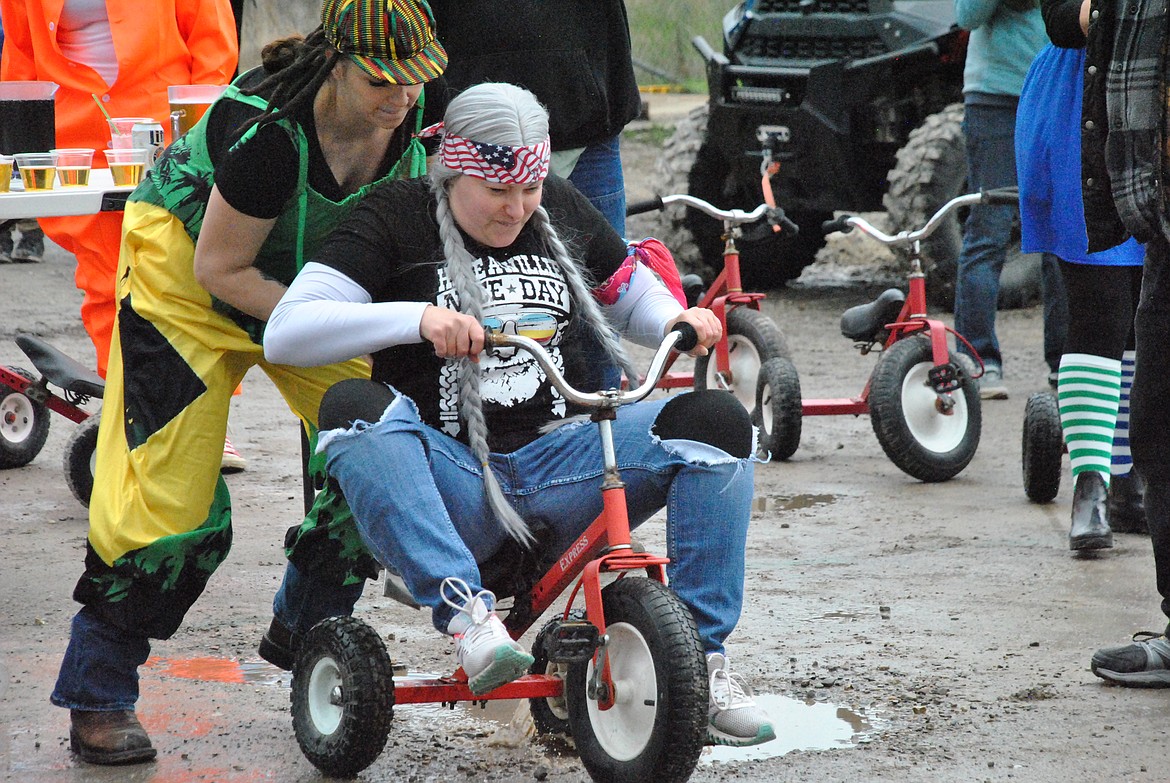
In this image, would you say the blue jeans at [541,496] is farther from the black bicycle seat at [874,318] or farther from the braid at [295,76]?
the black bicycle seat at [874,318]

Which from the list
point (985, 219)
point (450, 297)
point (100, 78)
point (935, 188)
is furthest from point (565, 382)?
point (935, 188)

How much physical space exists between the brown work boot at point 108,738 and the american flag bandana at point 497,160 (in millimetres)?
1334

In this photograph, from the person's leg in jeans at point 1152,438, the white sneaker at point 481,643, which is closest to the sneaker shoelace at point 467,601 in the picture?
the white sneaker at point 481,643

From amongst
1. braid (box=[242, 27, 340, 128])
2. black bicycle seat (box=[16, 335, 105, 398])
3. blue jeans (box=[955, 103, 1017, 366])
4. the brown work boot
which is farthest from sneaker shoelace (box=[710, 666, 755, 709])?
blue jeans (box=[955, 103, 1017, 366])

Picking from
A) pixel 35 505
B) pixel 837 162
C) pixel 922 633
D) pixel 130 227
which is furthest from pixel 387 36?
pixel 837 162

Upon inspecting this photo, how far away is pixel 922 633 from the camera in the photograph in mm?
4086

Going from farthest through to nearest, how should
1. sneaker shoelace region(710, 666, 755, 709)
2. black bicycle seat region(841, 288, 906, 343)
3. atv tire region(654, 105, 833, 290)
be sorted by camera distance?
atv tire region(654, 105, 833, 290)
black bicycle seat region(841, 288, 906, 343)
sneaker shoelace region(710, 666, 755, 709)

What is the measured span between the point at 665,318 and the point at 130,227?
45.5 inches

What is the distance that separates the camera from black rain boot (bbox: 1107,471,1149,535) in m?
4.93

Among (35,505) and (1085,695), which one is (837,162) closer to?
(35,505)

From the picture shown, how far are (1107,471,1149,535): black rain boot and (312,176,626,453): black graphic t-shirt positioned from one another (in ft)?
7.69

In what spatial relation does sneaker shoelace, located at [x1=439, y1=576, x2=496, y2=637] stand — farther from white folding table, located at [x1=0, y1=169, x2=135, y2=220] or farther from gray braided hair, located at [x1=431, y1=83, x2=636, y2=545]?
white folding table, located at [x1=0, y1=169, x2=135, y2=220]

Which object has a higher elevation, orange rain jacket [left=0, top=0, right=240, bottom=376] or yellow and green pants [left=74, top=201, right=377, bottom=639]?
orange rain jacket [left=0, top=0, right=240, bottom=376]

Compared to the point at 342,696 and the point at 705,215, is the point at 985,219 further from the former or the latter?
the point at 342,696
